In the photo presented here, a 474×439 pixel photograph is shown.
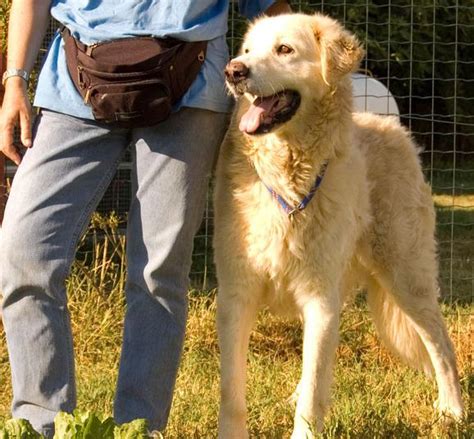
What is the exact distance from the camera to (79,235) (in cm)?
326

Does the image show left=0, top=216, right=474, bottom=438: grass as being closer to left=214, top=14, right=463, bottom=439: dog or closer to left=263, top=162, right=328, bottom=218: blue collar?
left=214, top=14, right=463, bottom=439: dog

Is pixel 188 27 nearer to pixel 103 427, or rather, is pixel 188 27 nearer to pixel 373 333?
pixel 103 427

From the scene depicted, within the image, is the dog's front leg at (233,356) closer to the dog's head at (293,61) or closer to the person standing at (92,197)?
the person standing at (92,197)

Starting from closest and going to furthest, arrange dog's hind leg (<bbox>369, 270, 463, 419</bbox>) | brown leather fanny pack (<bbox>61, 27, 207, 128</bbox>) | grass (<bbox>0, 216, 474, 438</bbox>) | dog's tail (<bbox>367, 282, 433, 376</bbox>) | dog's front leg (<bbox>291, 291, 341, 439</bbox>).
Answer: brown leather fanny pack (<bbox>61, 27, 207, 128</bbox>), dog's front leg (<bbox>291, 291, 341, 439</bbox>), grass (<bbox>0, 216, 474, 438</bbox>), dog's hind leg (<bbox>369, 270, 463, 419</bbox>), dog's tail (<bbox>367, 282, 433, 376</bbox>)

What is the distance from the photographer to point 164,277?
333cm

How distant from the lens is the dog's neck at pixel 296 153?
12.1 ft

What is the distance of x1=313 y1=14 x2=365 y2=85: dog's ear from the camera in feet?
12.0

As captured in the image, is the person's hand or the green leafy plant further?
the person's hand

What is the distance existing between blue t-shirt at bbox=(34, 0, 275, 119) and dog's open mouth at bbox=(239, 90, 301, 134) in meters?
0.15

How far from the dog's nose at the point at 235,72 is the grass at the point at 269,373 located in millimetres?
1223

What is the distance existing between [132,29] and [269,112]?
2.02ft

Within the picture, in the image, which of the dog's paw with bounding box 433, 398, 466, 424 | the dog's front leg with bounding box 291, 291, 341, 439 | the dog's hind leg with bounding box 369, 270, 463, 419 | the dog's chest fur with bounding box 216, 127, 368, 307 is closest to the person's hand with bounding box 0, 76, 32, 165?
the dog's chest fur with bounding box 216, 127, 368, 307

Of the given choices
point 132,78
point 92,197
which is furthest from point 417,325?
point 132,78

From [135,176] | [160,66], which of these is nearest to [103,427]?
[135,176]
